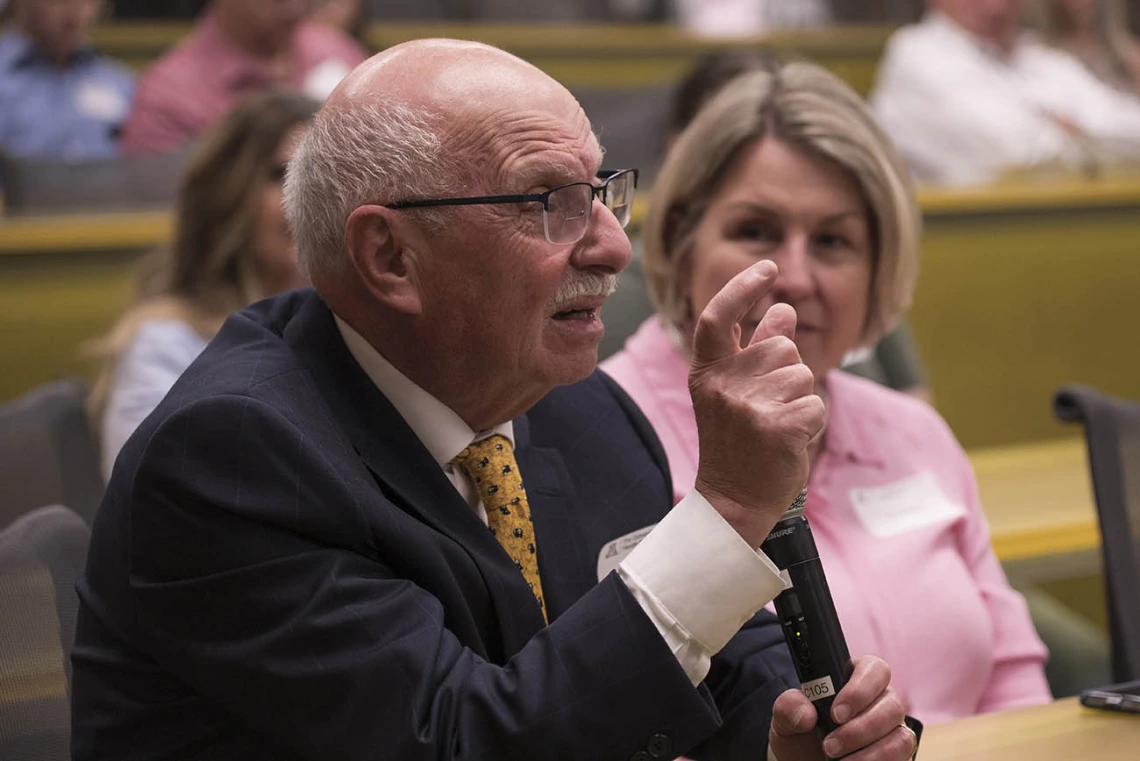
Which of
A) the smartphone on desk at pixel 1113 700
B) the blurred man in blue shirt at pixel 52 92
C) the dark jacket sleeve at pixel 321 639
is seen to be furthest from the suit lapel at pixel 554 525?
the blurred man in blue shirt at pixel 52 92

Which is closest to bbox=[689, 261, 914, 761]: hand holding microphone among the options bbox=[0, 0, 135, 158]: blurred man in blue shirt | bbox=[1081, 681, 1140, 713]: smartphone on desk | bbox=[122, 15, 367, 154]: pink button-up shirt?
bbox=[1081, 681, 1140, 713]: smartphone on desk

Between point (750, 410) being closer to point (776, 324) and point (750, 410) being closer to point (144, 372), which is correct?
point (776, 324)

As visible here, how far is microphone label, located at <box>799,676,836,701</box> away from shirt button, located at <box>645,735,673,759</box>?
0.13m

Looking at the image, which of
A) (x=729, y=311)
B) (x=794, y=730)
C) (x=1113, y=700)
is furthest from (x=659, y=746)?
(x=1113, y=700)

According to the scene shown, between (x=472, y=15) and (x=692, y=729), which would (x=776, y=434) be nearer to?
(x=692, y=729)

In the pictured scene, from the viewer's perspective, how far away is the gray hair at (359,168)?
4.02 feet

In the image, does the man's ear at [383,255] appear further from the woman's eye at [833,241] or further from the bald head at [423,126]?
the woman's eye at [833,241]

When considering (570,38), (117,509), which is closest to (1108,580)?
(117,509)

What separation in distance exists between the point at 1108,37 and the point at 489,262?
18.8 feet

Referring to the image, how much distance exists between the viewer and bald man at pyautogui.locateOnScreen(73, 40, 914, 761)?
1.11m

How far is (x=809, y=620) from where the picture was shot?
44.8 inches

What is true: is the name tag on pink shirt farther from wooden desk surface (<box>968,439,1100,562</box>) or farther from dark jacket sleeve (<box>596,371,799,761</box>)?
dark jacket sleeve (<box>596,371,799,761</box>)

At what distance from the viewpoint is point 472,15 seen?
6.30 m

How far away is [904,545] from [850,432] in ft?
0.66
